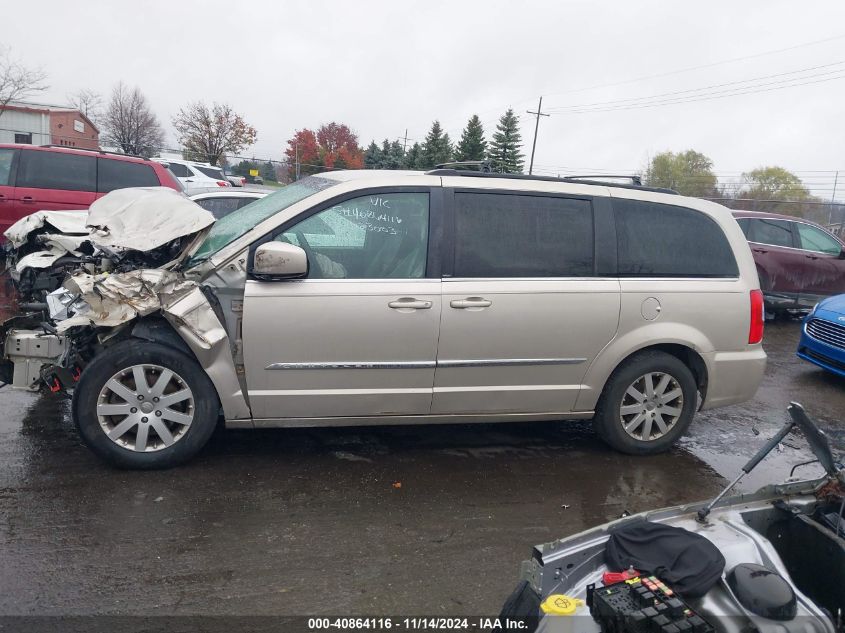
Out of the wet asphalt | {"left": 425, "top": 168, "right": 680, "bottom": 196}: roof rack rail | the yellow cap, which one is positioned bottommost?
the wet asphalt

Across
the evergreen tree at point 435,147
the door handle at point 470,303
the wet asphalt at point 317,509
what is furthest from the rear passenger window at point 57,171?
the evergreen tree at point 435,147

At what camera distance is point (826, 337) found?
7.32 m

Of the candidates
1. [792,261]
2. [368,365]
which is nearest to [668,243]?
[368,365]

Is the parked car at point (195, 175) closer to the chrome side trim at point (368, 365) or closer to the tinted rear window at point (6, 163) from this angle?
the tinted rear window at point (6, 163)

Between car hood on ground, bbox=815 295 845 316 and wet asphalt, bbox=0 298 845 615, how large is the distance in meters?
2.52

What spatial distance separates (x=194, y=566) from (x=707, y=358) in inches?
144

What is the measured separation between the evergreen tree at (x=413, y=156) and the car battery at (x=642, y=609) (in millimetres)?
43154

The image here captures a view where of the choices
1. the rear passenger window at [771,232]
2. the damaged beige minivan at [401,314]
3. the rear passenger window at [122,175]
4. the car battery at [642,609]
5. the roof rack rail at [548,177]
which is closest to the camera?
the car battery at [642,609]

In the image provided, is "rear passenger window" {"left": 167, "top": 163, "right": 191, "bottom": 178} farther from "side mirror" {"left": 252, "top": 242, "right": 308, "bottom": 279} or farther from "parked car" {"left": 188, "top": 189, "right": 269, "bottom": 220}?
"side mirror" {"left": 252, "top": 242, "right": 308, "bottom": 279}

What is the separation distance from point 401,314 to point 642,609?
8.34ft

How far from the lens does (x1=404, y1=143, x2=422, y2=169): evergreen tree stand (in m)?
44.9

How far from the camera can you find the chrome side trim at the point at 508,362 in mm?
4273

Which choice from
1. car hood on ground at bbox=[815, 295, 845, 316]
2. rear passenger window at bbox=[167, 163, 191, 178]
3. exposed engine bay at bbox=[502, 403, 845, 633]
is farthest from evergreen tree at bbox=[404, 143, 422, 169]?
exposed engine bay at bbox=[502, 403, 845, 633]

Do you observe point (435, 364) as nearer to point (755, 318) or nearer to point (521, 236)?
point (521, 236)
